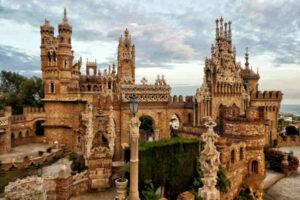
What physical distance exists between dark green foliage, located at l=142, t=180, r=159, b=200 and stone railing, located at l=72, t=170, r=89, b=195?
192 inches

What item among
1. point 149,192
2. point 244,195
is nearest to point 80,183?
point 149,192

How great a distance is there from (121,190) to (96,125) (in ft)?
27.1

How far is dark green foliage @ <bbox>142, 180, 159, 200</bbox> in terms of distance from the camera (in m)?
12.3

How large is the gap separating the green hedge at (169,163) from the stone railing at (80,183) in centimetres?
340

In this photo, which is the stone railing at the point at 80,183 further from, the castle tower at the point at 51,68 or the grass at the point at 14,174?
the castle tower at the point at 51,68

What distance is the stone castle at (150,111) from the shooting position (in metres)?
16.1

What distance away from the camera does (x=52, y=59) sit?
122ft

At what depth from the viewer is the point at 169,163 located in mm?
14438

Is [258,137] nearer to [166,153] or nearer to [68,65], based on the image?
[166,153]

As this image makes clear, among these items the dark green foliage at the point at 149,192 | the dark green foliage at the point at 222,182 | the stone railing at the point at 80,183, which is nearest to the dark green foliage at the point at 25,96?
the stone railing at the point at 80,183

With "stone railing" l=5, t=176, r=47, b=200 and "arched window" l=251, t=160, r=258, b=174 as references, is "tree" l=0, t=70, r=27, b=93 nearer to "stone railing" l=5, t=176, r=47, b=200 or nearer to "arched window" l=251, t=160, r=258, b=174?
"stone railing" l=5, t=176, r=47, b=200

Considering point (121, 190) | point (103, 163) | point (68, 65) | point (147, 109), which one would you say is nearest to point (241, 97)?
point (147, 109)

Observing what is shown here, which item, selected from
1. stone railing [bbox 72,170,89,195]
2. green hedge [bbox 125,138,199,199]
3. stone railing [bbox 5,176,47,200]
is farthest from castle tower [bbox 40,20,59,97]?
stone railing [bbox 5,176,47,200]

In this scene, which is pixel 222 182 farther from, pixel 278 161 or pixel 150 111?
pixel 150 111
